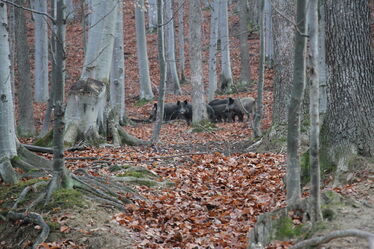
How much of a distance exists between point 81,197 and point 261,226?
9.11 feet

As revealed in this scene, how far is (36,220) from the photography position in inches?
253

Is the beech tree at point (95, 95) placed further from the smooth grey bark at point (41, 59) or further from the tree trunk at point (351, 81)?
the smooth grey bark at point (41, 59)

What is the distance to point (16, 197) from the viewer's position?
7203mm

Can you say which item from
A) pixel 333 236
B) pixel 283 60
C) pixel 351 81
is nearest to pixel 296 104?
pixel 351 81

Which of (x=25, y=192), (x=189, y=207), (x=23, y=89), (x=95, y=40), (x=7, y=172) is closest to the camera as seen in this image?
(x=25, y=192)

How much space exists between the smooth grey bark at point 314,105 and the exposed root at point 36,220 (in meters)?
3.24

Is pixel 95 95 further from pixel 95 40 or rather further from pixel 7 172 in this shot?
pixel 7 172

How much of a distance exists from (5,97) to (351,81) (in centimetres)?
542

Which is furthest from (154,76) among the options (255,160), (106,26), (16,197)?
(16,197)

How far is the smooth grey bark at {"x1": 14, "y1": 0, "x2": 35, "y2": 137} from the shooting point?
59.4 feet

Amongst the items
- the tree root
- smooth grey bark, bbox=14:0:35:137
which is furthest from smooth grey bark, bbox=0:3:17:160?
smooth grey bark, bbox=14:0:35:137

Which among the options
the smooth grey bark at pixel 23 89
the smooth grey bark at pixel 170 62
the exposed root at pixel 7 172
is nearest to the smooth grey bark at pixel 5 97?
the exposed root at pixel 7 172

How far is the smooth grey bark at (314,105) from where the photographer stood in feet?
16.5

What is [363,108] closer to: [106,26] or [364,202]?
[364,202]
